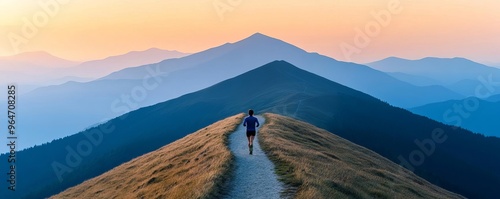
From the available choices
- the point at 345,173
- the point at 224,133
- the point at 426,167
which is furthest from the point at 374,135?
the point at 345,173

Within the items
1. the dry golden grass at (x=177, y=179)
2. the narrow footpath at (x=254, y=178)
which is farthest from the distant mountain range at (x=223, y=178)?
the narrow footpath at (x=254, y=178)

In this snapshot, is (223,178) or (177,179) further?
(177,179)

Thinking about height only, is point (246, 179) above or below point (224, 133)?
below

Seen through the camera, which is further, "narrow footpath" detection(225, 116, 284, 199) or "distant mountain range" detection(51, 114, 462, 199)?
"distant mountain range" detection(51, 114, 462, 199)

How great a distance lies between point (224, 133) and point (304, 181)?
25208mm

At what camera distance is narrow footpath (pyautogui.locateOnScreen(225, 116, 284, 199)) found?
22875 mm

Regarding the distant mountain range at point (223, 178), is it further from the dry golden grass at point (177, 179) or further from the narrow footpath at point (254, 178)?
the narrow footpath at point (254, 178)

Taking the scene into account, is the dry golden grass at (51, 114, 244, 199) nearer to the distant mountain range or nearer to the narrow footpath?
the distant mountain range

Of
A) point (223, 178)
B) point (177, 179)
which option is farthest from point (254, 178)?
point (177, 179)

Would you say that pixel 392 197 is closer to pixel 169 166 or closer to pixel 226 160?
pixel 226 160

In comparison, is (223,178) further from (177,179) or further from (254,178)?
(177,179)

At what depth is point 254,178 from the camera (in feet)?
85.5

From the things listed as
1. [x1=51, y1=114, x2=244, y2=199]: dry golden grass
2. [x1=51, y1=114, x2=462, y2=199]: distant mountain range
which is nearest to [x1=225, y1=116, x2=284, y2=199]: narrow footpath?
[x1=51, y1=114, x2=462, y2=199]: distant mountain range

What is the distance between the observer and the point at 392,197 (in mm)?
28781
